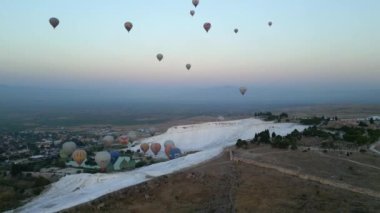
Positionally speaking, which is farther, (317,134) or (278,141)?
(317,134)

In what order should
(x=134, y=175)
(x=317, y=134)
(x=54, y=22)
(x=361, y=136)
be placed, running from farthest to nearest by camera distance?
1. (x=54, y=22)
2. (x=317, y=134)
3. (x=361, y=136)
4. (x=134, y=175)

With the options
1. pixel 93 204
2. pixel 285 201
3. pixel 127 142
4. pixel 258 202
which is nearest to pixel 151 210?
pixel 93 204

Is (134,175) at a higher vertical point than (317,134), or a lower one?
lower

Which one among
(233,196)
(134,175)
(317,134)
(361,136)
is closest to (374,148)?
(361,136)

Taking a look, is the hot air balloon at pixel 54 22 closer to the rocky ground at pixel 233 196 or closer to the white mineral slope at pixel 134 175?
the white mineral slope at pixel 134 175

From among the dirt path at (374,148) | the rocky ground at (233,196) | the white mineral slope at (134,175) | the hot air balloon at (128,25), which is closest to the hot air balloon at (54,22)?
the hot air balloon at (128,25)

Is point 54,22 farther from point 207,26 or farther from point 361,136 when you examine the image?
point 361,136

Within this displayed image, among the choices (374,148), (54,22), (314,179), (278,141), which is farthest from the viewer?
(54,22)

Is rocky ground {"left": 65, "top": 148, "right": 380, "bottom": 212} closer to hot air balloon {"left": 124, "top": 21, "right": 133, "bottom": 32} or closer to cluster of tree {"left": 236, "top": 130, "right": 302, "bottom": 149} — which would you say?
cluster of tree {"left": 236, "top": 130, "right": 302, "bottom": 149}

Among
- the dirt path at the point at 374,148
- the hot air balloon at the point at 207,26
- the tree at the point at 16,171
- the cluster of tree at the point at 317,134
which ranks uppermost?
the hot air balloon at the point at 207,26
